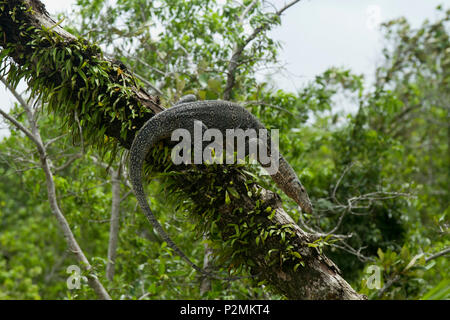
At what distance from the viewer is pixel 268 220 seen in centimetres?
259

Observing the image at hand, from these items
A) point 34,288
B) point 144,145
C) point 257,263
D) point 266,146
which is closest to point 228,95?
point 266,146

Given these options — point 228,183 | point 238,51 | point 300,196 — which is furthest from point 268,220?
point 238,51

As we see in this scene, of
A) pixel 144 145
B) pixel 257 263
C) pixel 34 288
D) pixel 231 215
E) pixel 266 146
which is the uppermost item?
pixel 266 146

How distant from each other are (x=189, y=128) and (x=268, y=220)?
898 millimetres

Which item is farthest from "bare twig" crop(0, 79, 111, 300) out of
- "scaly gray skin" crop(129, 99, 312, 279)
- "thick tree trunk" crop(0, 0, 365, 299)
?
"scaly gray skin" crop(129, 99, 312, 279)

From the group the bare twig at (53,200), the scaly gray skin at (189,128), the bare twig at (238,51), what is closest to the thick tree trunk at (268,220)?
the scaly gray skin at (189,128)

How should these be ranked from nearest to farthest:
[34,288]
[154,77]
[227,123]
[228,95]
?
[227,123] → [228,95] → [154,77] → [34,288]

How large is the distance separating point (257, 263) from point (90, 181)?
300 cm

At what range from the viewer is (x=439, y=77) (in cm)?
1005

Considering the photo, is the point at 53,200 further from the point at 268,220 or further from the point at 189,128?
the point at 268,220

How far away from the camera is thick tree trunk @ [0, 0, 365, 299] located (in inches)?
95.9

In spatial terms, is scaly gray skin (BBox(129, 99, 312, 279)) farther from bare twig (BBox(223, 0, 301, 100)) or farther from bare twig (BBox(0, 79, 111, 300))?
bare twig (BBox(0, 79, 111, 300))

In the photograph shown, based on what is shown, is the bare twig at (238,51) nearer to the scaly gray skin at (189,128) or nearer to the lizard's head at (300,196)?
the scaly gray skin at (189,128)

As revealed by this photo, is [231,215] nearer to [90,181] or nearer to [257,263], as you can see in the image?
[257,263]
